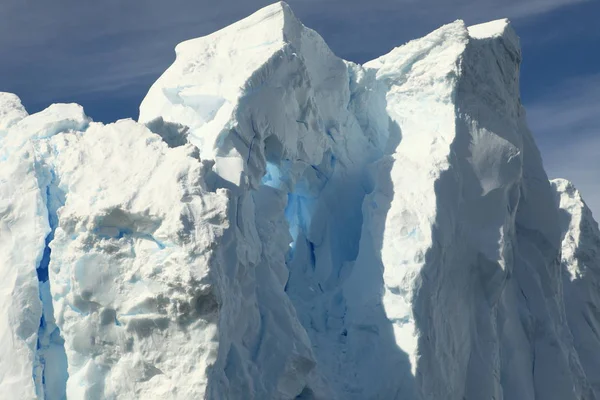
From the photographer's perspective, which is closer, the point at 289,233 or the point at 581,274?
the point at 289,233

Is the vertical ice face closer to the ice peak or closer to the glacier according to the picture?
the glacier

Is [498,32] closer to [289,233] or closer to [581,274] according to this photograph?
[289,233]

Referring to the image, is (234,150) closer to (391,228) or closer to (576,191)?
(391,228)

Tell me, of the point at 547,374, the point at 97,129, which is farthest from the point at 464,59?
the point at 97,129

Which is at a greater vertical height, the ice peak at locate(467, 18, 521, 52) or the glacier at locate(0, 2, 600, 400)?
the ice peak at locate(467, 18, 521, 52)

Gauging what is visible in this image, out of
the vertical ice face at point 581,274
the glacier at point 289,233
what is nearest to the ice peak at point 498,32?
the glacier at point 289,233

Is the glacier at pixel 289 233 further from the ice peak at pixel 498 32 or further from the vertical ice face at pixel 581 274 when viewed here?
the vertical ice face at pixel 581 274

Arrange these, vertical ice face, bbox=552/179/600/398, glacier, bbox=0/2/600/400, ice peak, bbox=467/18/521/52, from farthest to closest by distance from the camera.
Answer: vertical ice face, bbox=552/179/600/398 → ice peak, bbox=467/18/521/52 → glacier, bbox=0/2/600/400

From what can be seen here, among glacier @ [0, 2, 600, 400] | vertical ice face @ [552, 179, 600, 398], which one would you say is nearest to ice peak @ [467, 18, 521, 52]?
glacier @ [0, 2, 600, 400]

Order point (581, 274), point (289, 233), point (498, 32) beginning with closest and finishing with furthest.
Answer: point (289, 233) < point (498, 32) < point (581, 274)

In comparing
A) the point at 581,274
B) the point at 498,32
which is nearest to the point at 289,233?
the point at 498,32
